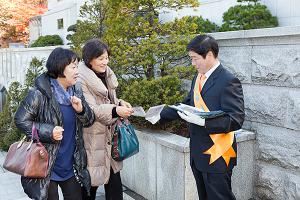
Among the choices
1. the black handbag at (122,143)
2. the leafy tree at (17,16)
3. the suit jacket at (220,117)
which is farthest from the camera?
the leafy tree at (17,16)

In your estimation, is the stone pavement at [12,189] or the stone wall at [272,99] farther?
the stone pavement at [12,189]

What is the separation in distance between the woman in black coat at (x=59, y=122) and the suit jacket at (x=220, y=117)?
92cm

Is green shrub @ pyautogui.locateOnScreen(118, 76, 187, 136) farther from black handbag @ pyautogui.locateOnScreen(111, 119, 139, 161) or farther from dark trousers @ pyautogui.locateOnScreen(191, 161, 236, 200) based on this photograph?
dark trousers @ pyautogui.locateOnScreen(191, 161, 236, 200)

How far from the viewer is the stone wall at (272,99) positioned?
3635 mm

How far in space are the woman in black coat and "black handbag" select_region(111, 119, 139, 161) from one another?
1.02 ft

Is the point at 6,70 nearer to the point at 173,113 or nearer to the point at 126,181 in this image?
the point at 126,181

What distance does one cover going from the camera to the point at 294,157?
3.66m

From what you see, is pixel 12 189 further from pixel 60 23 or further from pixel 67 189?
pixel 60 23

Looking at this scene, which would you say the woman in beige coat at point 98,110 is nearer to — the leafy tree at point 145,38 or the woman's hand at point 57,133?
the woman's hand at point 57,133

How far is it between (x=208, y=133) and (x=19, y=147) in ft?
4.81

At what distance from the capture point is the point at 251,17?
8742 millimetres

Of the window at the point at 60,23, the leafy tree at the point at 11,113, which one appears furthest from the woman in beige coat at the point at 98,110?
the window at the point at 60,23

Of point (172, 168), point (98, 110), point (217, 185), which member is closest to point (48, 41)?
point (172, 168)

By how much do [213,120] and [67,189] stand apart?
133cm
